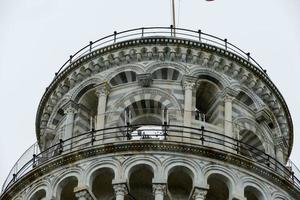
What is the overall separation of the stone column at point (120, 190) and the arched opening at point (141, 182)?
29.3 inches

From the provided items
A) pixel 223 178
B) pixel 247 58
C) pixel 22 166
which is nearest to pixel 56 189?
pixel 22 166

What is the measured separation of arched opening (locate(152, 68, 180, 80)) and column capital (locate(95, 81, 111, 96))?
185cm

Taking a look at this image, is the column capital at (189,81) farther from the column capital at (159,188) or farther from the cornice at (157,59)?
the column capital at (159,188)

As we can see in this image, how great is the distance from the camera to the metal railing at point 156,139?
43.5m

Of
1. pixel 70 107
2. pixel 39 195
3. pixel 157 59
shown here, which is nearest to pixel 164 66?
pixel 157 59

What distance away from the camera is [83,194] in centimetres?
4175

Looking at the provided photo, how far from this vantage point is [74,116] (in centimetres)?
4728

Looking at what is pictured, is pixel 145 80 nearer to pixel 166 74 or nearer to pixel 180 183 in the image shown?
pixel 166 74

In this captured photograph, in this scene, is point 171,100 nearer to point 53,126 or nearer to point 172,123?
point 172,123

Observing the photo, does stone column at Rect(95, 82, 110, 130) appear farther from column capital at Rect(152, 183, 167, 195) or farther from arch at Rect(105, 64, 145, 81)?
column capital at Rect(152, 183, 167, 195)

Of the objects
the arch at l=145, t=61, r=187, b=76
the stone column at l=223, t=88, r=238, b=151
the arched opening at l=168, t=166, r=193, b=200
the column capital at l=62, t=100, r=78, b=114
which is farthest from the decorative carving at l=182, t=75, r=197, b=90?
the arched opening at l=168, t=166, r=193, b=200

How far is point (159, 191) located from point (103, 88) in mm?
7101

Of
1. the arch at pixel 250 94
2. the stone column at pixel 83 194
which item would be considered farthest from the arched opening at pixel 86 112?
the arch at pixel 250 94

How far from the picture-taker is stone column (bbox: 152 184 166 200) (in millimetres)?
41281
